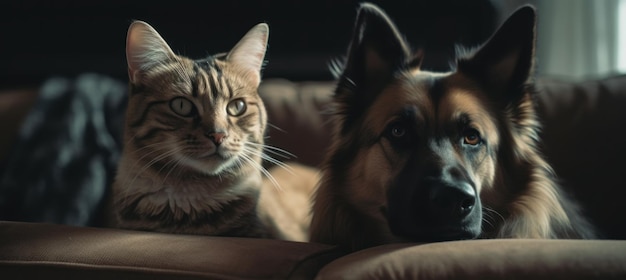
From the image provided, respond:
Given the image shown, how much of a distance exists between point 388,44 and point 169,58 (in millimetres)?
608

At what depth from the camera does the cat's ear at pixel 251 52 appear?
5.09ft

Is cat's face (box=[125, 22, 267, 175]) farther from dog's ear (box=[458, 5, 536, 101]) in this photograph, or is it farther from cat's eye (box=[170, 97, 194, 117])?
dog's ear (box=[458, 5, 536, 101])

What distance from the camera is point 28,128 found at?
86.0 inches

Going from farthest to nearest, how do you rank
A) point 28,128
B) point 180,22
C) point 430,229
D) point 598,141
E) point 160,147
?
point 180,22 < point 28,128 < point 598,141 < point 160,147 < point 430,229

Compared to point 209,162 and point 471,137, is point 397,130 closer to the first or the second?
point 471,137

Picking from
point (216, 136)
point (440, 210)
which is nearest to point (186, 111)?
point (216, 136)

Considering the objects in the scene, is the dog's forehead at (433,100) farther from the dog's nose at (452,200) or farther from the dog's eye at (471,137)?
the dog's nose at (452,200)

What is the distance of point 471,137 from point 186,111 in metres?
0.74

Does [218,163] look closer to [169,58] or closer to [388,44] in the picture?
[169,58]

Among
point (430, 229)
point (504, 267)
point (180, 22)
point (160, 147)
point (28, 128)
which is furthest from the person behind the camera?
point (180, 22)

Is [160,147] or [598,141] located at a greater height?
[160,147]

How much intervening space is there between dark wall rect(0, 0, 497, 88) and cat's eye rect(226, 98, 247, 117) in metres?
1.34

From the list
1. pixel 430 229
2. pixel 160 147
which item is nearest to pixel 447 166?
pixel 430 229

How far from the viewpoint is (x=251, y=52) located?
1588 mm
